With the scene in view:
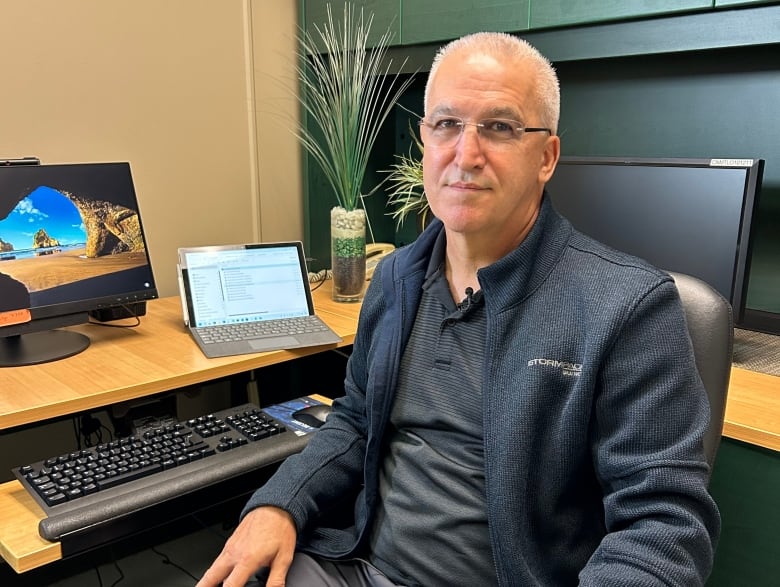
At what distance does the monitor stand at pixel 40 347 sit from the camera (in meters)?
1.54

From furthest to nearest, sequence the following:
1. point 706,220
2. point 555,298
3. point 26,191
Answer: point 706,220
point 26,191
point 555,298

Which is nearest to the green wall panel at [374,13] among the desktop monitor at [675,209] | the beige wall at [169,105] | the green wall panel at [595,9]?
the beige wall at [169,105]

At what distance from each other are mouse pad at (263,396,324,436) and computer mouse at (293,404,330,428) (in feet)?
0.04

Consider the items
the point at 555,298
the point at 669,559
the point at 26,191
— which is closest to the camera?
the point at 669,559

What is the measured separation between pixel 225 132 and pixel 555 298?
1725mm

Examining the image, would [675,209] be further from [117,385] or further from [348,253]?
[117,385]

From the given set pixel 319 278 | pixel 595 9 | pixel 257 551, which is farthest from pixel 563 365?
pixel 319 278

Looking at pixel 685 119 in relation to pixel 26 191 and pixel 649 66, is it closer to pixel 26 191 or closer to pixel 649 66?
pixel 649 66

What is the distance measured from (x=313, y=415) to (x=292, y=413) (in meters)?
0.06

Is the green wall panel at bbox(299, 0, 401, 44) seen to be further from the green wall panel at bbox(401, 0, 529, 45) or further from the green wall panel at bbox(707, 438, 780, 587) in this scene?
the green wall panel at bbox(707, 438, 780, 587)

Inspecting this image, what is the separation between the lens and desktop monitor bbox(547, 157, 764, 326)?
1616 millimetres

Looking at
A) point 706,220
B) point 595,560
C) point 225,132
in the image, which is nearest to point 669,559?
point 595,560

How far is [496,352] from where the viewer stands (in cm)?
100

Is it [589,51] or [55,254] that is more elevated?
[589,51]
